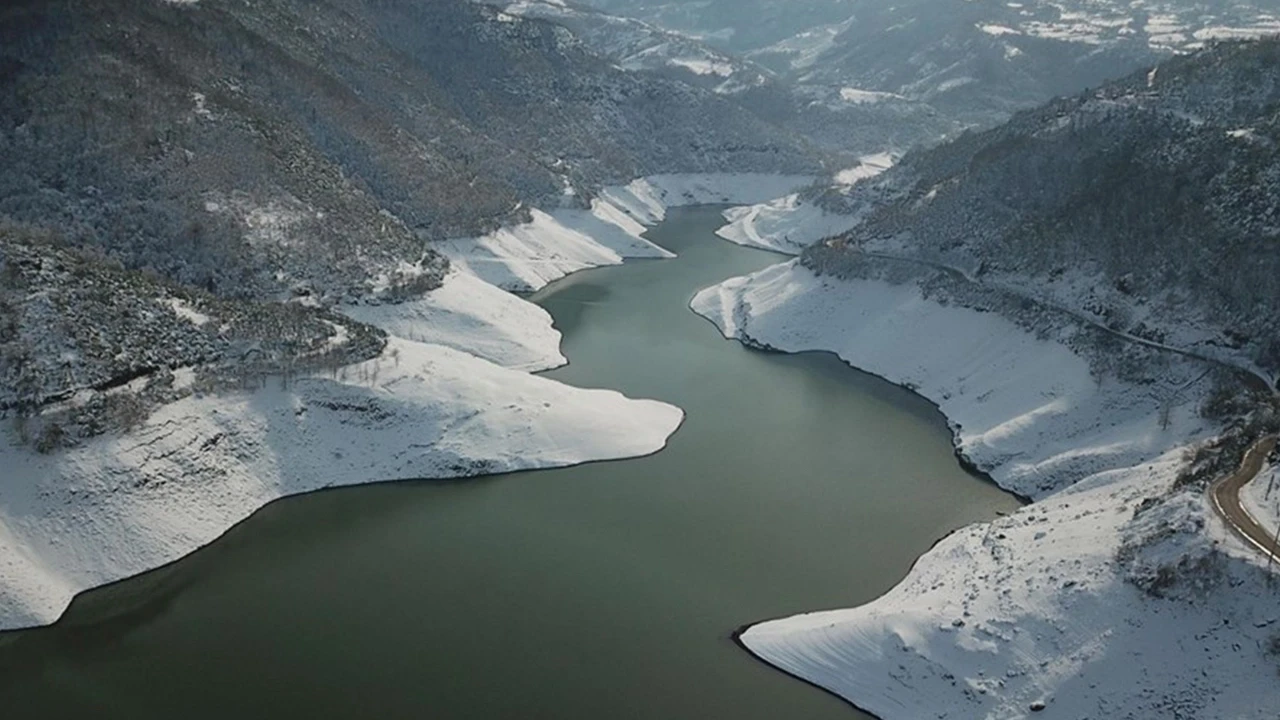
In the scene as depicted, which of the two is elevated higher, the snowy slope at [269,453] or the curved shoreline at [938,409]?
the snowy slope at [269,453]

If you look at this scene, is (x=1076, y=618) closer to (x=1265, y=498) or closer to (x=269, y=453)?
(x=1265, y=498)

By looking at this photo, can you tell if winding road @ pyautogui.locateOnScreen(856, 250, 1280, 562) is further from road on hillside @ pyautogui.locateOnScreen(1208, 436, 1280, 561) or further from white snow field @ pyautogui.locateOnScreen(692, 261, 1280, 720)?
white snow field @ pyautogui.locateOnScreen(692, 261, 1280, 720)

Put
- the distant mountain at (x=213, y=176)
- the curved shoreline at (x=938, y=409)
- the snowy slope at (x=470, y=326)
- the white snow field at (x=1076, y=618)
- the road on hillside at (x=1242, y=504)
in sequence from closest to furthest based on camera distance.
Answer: the white snow field at (x=1076, y=618), the road on hillside at (x=1242, y=504), the distant mountain at (x=213, y=176), the curved shoreline at (x=938, y=409), the snowy slope at (x=470, y=326)

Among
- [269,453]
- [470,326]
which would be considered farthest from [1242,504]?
[470,326]

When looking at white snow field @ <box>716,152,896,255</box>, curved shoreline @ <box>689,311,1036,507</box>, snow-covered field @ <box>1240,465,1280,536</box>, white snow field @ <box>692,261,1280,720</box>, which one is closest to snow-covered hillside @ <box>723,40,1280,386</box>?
curved shoreline @ <box>689,311,1036,507</box>

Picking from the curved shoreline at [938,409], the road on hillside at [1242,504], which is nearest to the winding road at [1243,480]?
the road on hillside at [1242,504]

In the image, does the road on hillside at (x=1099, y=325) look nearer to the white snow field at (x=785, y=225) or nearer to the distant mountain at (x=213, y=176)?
the white snow field at (x=785, y=225)
